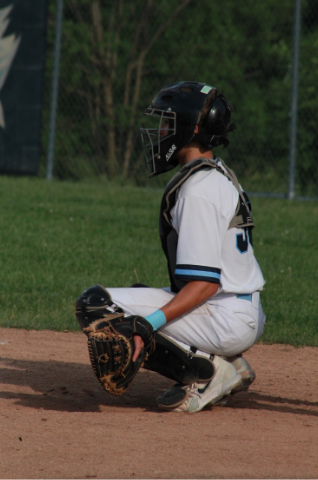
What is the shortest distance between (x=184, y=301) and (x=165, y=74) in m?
11.8

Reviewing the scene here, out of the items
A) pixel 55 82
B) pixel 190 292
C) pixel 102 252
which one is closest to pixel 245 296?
pixel 190 292

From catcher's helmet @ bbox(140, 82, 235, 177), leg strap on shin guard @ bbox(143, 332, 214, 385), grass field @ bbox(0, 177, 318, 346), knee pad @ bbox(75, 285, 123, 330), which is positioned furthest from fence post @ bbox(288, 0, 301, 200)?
knee pad @ bbox(75, 285, 123, 330)

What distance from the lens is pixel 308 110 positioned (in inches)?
523

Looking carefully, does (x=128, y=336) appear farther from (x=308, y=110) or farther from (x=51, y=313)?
(x=308, y=110)

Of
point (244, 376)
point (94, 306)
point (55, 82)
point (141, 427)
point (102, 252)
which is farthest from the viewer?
point (55, 82)

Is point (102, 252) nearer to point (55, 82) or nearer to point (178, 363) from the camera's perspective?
point (178, 363)

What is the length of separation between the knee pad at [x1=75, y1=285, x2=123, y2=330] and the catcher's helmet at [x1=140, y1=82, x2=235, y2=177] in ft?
2.27

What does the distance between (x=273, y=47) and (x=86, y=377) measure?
1222cm

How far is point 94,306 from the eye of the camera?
342 centimetres

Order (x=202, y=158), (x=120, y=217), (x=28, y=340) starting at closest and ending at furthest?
(x=202, y=158) → (x=28, y=340) → (x=120, y=217)

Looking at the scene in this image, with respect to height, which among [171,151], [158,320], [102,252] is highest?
[171,151]

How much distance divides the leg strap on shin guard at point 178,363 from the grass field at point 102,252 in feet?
5.94

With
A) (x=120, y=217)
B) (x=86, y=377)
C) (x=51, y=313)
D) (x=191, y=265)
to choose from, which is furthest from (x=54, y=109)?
(x=191, y=265)

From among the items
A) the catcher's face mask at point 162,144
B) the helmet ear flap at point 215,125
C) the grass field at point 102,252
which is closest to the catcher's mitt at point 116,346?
the catcher's face mask at point 162,144
